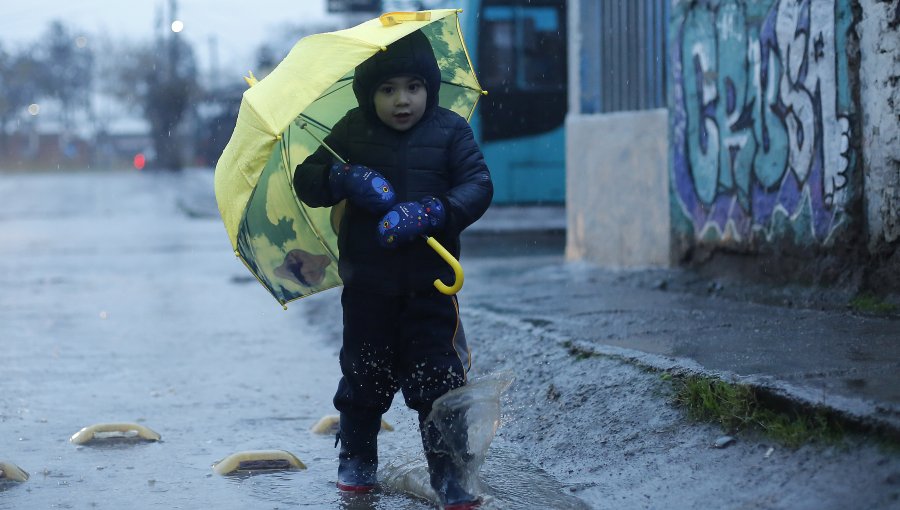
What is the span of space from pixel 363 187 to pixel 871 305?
134 inches

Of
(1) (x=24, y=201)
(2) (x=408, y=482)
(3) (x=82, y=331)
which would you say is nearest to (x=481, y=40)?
(3) (x=82, y=331)

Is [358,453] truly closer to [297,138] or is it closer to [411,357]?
[411,357]

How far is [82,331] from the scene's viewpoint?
27.7ft

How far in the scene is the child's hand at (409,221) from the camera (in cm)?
378

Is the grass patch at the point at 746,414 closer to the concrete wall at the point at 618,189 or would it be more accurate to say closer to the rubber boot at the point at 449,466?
the rubber boot at the point at 449,466

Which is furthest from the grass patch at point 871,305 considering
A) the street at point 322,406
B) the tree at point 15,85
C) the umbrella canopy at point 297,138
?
the tree at point 15,85

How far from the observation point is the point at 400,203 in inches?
153

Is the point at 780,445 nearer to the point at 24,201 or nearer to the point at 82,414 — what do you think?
the point at 82,414

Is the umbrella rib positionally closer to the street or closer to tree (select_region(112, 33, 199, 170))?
the street

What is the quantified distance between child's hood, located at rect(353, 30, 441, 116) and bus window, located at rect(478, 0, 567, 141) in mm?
12426

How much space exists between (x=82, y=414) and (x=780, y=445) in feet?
10.9

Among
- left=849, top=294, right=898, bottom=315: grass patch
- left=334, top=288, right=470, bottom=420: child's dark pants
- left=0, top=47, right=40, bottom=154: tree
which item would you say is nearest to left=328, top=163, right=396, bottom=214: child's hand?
left=334, top=288, right=470, bottom=420: child's dark pants

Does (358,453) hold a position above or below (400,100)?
below

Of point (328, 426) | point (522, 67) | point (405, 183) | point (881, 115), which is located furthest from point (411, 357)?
point (522, 67)
